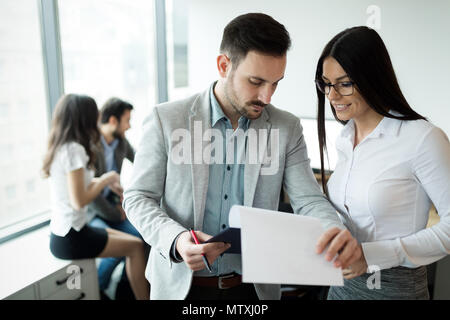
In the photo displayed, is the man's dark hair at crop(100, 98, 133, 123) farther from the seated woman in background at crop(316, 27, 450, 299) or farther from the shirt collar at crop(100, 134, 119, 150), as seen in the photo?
the seated woman in background at crop(316, 27, 450, 299)

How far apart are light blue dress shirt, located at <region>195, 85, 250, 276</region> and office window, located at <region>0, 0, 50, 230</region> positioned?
1.61 meters

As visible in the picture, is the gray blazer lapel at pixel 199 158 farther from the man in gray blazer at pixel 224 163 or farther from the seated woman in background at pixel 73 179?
the seated woman in background at pixel 73 179

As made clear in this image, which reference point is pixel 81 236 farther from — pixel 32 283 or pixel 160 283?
pixel 160 283

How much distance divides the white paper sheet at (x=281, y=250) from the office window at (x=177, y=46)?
9.70 ft

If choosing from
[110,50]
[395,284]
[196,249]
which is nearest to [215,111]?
[196,249]

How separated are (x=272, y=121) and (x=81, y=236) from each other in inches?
61.1

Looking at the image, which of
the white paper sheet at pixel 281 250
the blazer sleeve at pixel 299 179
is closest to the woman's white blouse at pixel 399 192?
the blazer sleeve at pixel 299 179

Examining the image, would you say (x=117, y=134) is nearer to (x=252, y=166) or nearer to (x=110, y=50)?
(x=110, y=50)

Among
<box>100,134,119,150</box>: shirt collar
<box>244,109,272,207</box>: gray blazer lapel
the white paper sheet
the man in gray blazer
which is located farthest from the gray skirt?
<box>100,134,119,150</box>: shirt collar

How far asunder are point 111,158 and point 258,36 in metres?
2.09

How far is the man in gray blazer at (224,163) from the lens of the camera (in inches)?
43.6

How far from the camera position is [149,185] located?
1131mm

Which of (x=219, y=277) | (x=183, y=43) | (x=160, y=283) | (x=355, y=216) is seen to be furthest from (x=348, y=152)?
(x=183, y=43)

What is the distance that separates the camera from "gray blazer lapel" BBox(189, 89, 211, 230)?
3.72 feet
